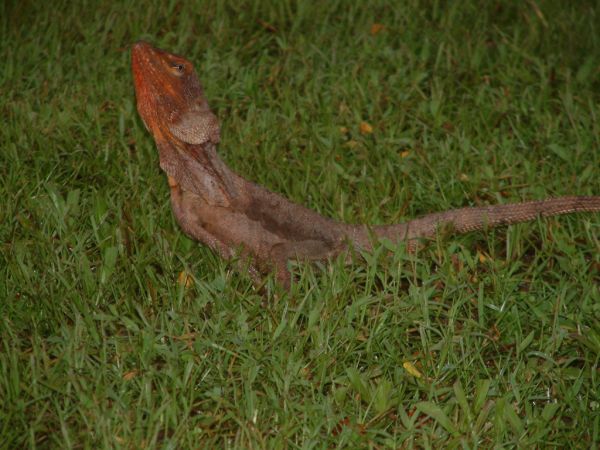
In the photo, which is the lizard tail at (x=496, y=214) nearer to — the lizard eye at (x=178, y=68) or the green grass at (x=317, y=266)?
the green grass at (x=317, y=266)

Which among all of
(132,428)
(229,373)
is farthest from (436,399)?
(132,428)

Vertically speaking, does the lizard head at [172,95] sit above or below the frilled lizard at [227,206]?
above

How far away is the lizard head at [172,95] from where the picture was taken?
4215 mm

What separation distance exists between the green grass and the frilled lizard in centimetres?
11

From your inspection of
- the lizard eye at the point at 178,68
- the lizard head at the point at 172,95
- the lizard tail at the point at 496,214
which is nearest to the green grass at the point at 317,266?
the lizard tail at the point at 496,214

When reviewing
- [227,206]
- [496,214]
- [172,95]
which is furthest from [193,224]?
[496,214]

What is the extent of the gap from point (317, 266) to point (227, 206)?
486mm

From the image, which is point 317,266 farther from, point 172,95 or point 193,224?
point 172,95

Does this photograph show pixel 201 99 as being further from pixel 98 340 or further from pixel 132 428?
pixel 132 428

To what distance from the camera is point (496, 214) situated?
4.32 meters

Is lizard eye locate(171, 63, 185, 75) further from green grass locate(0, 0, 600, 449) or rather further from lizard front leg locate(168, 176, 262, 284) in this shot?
green grass locate(0, 0, 600, 449)

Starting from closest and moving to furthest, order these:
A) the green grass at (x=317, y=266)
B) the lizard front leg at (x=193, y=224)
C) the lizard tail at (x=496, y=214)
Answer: the green grass at (x=317, y=266) < the lizard front leg at (x=193, y=224) < the lizard tail at (x=496, y=214)

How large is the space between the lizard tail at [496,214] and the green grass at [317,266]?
9 cm

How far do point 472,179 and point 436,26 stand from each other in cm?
181
